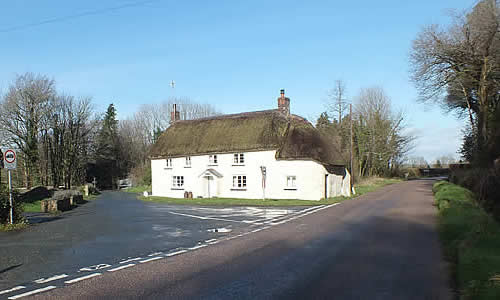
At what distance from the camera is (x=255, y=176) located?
34094mm

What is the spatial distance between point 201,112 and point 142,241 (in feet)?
214

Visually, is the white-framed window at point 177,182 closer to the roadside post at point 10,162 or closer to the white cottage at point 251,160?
the white cottage at point 251,160

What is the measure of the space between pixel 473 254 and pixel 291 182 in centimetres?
2456

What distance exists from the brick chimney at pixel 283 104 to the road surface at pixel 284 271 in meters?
24.1

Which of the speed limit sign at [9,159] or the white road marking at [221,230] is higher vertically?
the speed limit sign at [9,159]

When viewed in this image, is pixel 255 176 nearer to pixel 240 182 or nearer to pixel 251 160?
pixel 251 160

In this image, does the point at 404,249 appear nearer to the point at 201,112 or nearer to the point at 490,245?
the point at 490,245

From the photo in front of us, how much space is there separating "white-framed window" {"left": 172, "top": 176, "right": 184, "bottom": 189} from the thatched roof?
230 cm

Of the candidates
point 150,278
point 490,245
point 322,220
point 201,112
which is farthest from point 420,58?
point 201,112

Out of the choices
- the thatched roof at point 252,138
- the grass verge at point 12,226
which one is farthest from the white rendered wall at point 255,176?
the grass verge at point 12,226

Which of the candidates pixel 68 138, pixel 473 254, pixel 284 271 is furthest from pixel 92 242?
pixel 68 138

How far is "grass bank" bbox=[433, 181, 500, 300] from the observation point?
5.88 m

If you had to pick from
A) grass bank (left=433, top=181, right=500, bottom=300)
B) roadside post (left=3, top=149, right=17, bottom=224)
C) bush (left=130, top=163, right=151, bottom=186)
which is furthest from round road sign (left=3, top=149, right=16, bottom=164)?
bush (left=130, top=163, right=151, bottom=186)

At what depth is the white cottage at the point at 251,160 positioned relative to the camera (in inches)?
1267
